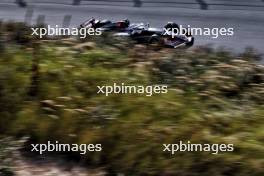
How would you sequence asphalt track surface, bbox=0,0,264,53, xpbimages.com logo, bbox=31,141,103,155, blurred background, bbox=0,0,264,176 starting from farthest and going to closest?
1. asphalt track surface, bbox=0,0,264,53
2. xpbimages.com logo, bbox=31,141,103,155
3. blurred background, bbox=0,0,264,176

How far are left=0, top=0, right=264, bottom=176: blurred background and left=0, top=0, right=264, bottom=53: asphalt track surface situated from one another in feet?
22.7

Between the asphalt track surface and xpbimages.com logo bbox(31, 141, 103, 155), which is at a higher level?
the asphalt track surface

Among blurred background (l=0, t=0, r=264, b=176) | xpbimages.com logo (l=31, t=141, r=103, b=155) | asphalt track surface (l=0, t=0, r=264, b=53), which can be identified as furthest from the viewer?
asphalt track surface (l=0, t=0, r=264, b=53)

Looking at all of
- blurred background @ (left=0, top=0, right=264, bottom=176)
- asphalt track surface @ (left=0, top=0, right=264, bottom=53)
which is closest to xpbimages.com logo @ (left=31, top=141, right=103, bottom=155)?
blurred background @ (left=0, top=0, right=264, bottom=176)

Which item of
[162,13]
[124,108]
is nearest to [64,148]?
[124,108]

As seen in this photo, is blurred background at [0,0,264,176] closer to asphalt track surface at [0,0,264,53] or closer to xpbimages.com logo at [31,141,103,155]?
xpbimages.com logo at [31,141,103,155]

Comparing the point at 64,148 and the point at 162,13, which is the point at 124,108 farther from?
the point at 162,13

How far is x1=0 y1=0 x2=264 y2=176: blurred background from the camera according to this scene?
4.77 metres

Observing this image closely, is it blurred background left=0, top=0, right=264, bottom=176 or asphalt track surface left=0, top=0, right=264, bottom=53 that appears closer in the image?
blurred background left=0, top=0, right=264, bottom=176

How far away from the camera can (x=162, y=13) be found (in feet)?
48.0

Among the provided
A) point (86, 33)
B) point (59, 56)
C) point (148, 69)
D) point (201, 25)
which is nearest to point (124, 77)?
point (148, 69)

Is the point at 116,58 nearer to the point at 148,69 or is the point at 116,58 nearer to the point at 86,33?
the point at 148,69

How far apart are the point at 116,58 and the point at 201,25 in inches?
318

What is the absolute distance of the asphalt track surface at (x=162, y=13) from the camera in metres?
13.8
